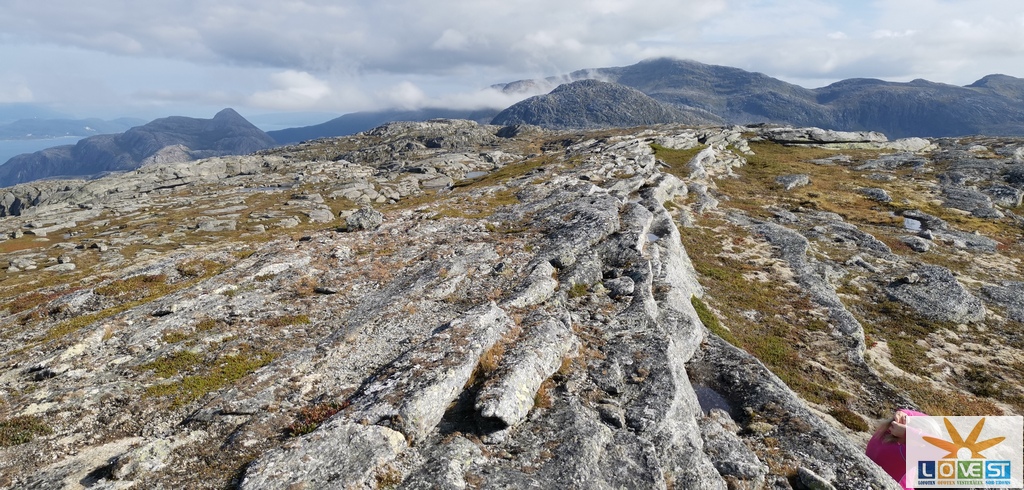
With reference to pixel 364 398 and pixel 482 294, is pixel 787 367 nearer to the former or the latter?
pixel 482 294

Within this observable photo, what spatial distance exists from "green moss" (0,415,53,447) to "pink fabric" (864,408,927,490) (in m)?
27.7

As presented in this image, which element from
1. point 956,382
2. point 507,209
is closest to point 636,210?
point 507,209

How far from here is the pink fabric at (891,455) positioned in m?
12.8

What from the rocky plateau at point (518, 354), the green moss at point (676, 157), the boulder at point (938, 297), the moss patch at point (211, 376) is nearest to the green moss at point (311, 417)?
the rocky plateau at point (518, 354)

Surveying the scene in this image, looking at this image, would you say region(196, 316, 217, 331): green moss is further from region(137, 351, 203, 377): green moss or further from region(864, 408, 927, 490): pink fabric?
region(864, 408, 927, 490): pink fabric

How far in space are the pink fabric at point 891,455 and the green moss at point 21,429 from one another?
90.8 feet

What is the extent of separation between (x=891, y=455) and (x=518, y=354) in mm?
12504

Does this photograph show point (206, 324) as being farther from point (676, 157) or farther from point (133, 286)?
point (676, 157)

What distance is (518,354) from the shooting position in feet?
56.2

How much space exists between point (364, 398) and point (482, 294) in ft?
33.2

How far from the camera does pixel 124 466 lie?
1241 centimetres

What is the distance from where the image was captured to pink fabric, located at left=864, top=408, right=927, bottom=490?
42.1 feet

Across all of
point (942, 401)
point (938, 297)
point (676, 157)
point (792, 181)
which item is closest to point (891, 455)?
point (942, 401)

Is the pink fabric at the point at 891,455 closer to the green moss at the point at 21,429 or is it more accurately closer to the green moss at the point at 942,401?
the green moss at the point at 942,401
